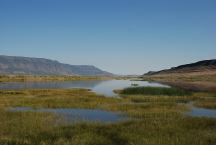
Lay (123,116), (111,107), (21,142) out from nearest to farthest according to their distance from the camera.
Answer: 1. (21,142)
2. (123,116)
3. (111,107)

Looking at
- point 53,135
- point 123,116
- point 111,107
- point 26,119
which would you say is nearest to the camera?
point 53,135

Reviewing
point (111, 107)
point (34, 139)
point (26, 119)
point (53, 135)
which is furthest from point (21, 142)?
point (111, 107)

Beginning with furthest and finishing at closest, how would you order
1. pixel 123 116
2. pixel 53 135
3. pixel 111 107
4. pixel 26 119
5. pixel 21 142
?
pixel 111 107, pixel 123 116, pixel 26 119, pixel 53 135, pixel 21 142

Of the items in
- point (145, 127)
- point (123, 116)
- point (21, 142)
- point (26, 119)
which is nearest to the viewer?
point (21, 142)

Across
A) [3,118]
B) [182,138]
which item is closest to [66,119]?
[3,118]

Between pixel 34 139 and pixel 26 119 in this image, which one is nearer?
pixel 34 139

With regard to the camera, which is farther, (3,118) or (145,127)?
(3,118)

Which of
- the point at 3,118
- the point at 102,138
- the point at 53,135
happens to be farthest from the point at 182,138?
the point at 3,118

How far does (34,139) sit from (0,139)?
2.14 meters

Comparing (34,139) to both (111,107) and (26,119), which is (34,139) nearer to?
(26,119)

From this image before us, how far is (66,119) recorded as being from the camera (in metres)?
29.2

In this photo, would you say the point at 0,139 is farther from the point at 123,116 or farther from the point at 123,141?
the point at 123,116

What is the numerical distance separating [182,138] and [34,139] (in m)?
9.70

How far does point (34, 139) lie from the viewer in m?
20.0
